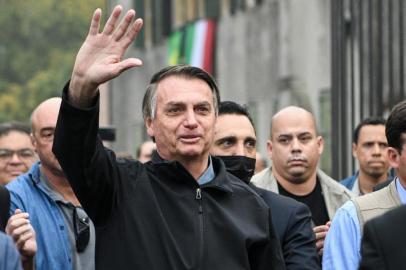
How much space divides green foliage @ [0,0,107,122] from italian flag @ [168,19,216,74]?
122 ft

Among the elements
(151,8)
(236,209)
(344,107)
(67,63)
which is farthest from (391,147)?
(67,63)

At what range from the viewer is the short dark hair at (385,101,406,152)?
281 inches

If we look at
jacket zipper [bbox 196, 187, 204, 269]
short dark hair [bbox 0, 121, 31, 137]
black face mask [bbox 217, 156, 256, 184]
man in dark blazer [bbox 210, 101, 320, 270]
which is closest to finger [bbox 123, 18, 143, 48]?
jacket zipper [bbox 196, 187, 204, 269]

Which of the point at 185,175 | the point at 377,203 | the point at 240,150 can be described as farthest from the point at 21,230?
the point at 240,150

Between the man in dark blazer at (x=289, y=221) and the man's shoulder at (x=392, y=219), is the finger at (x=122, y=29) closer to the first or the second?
the man in dark blazer at (x=289, y=221)

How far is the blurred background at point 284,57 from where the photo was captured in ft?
47.1

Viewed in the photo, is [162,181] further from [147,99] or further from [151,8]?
[151,8]

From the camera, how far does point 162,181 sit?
669 centimetres

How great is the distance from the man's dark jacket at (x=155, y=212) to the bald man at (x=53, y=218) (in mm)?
1356

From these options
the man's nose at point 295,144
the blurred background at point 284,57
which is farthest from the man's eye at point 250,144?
the blurred background at point 284,57

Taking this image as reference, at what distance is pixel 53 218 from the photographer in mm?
8227

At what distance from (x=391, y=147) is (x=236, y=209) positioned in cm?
86

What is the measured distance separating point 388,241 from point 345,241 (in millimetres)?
2212

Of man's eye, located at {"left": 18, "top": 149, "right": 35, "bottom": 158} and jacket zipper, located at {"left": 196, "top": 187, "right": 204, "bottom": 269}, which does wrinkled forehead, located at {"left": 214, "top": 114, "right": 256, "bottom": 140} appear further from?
man's eye, located at {"left": 18, "top": 149, "right": 35, "bottom": 158}
